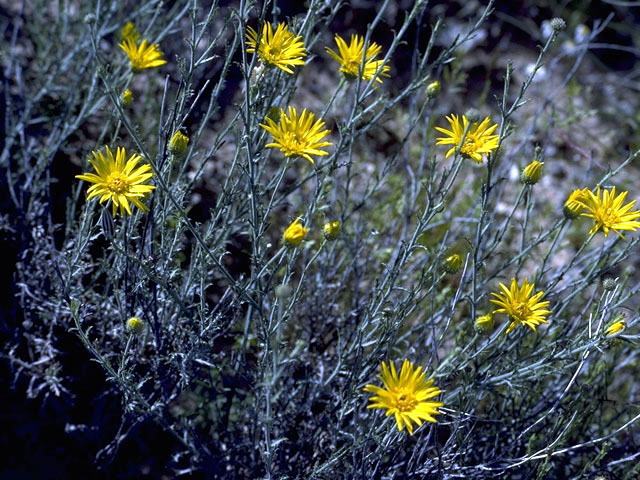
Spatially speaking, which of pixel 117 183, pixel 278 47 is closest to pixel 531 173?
pixel 278 47

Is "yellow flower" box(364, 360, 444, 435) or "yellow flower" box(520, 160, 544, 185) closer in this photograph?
"yellow flower" box(364, 360, 444, 435)

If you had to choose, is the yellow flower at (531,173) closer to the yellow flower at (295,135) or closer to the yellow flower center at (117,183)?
the yellow flower at (295,135)

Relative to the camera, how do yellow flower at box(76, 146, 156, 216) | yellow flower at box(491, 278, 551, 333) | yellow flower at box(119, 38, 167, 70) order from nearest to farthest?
yellow flower at box(76, 146, 156, 216)
yellow flower at box(491, 278, 551, 333)
yellow flower at box(119, 38, 167, 70)

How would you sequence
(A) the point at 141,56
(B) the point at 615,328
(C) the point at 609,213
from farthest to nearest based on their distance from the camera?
(A) the point at 141,56 < (C) the point at 609,213 < (B) the point at 615,328

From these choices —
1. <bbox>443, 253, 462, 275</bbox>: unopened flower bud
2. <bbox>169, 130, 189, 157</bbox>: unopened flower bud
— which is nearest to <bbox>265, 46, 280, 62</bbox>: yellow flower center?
<bbox>169, 130, 189, 157</bbox>: unopened flower bud

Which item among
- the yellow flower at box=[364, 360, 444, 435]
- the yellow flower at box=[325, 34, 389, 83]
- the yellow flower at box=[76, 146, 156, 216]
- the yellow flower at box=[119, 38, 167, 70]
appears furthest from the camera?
the yellow flower at box=[119, 38, 167, 70]

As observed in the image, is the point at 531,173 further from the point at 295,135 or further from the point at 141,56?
the point at 141,56

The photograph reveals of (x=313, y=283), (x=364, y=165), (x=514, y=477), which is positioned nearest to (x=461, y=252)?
(x=364, y=165)

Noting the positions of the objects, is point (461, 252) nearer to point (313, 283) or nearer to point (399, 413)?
point (313, 283)

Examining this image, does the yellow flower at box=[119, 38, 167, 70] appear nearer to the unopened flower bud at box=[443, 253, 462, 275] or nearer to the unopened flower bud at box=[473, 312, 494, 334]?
the unopened flower bud at box=[443, 253, 462, 275]
